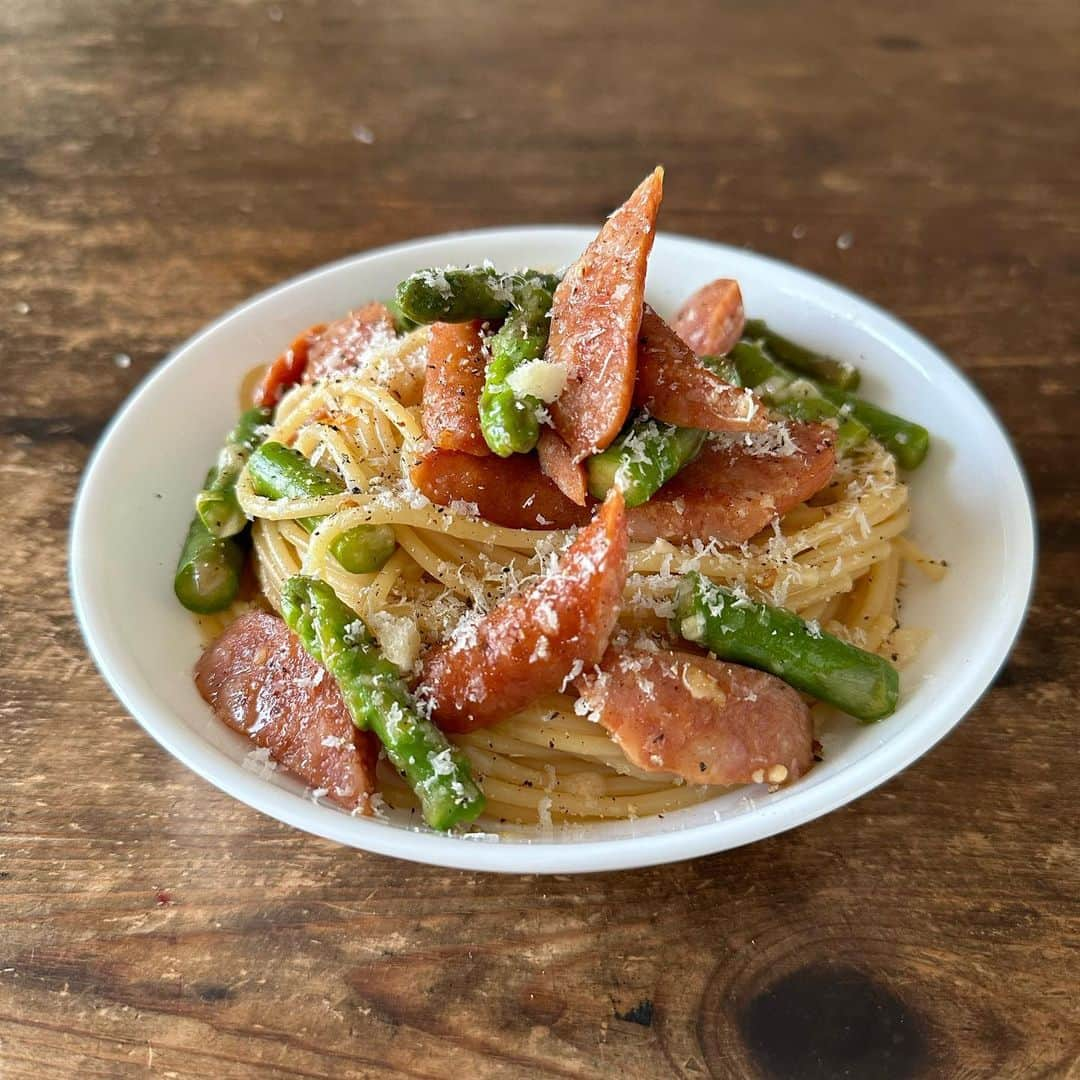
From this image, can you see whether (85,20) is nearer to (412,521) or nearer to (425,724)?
(412,521)

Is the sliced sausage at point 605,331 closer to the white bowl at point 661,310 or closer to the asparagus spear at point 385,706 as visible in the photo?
the asparagus spear at point 385,706

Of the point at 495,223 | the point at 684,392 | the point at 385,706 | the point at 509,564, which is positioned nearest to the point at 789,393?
the point at 684,392

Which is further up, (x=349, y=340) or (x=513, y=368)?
(x=513, y=368)

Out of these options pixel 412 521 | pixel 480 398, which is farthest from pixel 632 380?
pixel 412 521

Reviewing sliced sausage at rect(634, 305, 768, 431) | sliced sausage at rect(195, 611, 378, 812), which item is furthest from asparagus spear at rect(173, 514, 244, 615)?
sliced sausage at rect(634, 305, 768, 431)

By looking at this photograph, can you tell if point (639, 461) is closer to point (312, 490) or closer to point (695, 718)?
point (695, 718)

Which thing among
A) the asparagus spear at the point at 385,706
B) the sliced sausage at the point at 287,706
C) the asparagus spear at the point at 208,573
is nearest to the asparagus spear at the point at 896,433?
the asparagus spear at the point at 385,706
